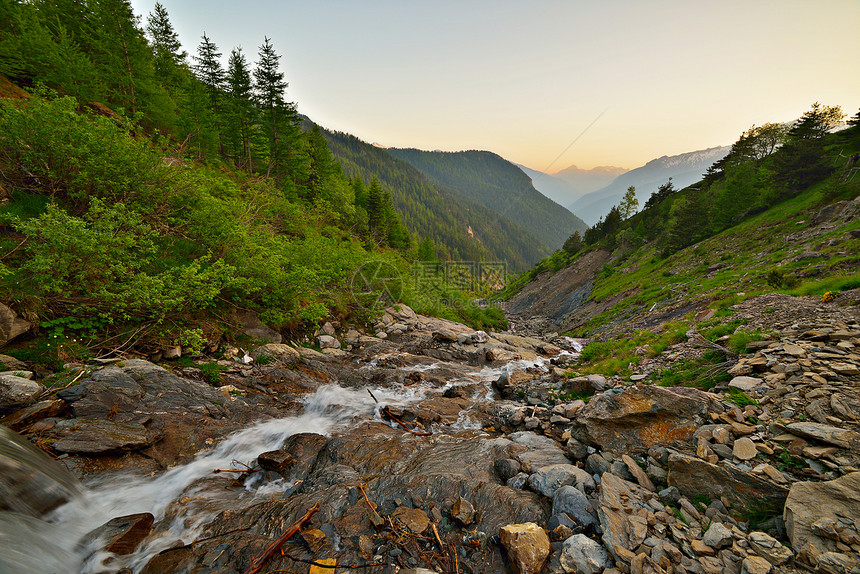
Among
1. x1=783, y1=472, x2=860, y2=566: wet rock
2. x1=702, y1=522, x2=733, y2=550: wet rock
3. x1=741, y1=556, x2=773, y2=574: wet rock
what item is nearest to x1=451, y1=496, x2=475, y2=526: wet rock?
x1=702, y1=522, x2=733, y2=550: wet rock

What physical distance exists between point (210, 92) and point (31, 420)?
4404cm

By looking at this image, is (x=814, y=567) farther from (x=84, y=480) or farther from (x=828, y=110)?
(x=828, y=110)

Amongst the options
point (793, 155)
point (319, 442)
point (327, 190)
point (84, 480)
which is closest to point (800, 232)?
point (793, 155)

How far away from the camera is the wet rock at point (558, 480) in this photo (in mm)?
5319

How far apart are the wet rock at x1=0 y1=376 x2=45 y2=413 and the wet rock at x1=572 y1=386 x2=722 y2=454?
12.5 metres

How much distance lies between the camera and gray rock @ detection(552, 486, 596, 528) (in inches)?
179

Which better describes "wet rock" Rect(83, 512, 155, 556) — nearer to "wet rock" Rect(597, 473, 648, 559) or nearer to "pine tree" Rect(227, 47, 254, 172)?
"wet rock" Rect(597, 473, 648, 559)

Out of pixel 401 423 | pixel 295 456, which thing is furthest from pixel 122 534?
pixel 401 423

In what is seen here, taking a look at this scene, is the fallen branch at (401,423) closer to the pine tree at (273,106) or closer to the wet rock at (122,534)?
the wet rock at (122,534)

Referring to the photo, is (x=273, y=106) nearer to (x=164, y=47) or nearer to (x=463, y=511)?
(x=164, y=47)

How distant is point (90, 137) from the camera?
9344 mm

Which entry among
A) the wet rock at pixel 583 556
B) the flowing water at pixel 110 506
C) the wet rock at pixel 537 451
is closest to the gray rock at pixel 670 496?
the wet rock at pixel 583 556

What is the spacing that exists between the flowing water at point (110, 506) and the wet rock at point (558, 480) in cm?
565

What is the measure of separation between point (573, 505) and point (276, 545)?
16.7 ft
